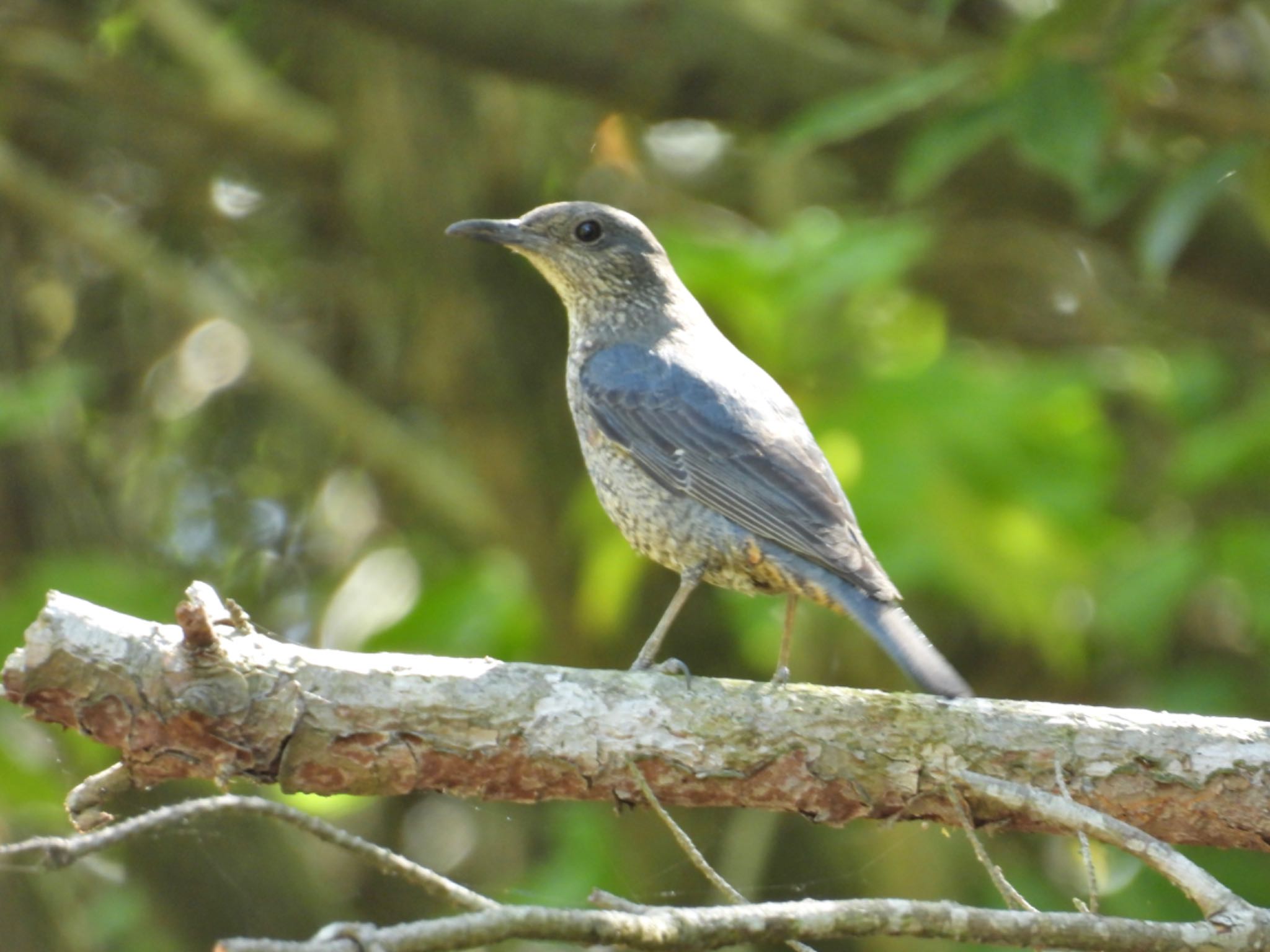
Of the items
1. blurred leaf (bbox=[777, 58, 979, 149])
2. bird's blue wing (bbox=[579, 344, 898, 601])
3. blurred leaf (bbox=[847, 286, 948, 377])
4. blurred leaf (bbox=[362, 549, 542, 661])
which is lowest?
blurred leaf (bbox=[362, 549, 542, 661])

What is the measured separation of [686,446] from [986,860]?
5.48ft

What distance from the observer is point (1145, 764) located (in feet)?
9.60

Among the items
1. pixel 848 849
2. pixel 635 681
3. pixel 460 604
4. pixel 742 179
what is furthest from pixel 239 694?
pixel 742 179

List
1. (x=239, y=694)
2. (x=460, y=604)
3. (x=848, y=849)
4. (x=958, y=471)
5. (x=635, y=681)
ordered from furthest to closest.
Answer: (x=848, y=849) < (x=460, y=604) < (x=958, y=471) < (x=635, y=681) < (x=239, y=694)

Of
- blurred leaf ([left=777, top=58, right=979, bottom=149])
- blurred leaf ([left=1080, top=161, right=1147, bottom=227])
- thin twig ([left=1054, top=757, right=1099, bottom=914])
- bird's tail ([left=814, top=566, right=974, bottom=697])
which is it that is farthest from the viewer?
blurred leaf ([left=1080, top=161, right=1147, bottom=227])

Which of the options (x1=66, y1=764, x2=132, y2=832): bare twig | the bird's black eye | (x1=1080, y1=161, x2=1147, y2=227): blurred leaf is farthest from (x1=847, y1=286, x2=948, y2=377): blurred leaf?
(x1=66, y1=764, x2=132, y2=832): bare twig

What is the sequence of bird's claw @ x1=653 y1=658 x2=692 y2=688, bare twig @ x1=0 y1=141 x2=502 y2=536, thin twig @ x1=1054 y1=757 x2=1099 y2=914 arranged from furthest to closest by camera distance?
bare twig @ x1=0 y1=141 x2=502 y2=536 < bird's claw @ x1=653 y1=658 x2=692 y2=688 < thin twig @ x1=1054 y1=757 x2=1099 y2=914

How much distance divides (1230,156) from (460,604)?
288 centimetres

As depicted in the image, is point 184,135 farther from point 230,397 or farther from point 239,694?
point 239,694

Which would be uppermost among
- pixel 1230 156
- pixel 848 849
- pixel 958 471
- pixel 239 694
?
pixel 1230 156

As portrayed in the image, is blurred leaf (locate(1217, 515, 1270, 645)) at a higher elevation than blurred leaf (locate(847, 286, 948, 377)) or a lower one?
lower

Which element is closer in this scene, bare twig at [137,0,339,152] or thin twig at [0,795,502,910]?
thin twig at [0,795,502,910]

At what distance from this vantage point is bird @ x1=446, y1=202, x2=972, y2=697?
3.62m

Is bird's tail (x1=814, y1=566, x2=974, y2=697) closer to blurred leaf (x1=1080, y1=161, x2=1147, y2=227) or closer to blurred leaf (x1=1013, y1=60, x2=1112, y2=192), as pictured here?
blurred leaf (x1=1013, y1=60, x2=1112, y2=192)
